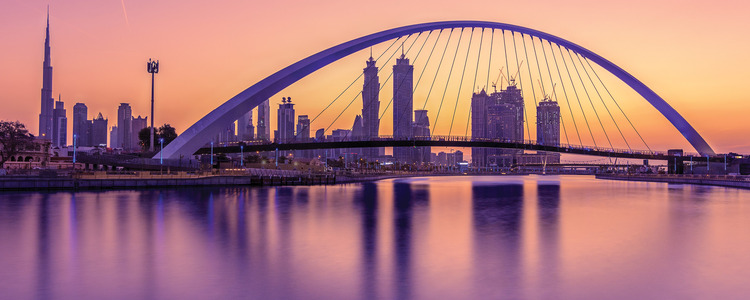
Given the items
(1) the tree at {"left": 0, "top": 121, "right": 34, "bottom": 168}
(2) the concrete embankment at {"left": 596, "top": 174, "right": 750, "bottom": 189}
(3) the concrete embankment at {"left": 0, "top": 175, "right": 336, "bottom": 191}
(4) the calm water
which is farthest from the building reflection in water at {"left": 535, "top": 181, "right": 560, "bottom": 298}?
(1) the tree at {"left": 0, "top": 121, "right": 34, "bottom": 168}

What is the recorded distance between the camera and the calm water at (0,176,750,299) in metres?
9.73

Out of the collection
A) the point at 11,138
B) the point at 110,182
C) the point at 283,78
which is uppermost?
the point at 283,78

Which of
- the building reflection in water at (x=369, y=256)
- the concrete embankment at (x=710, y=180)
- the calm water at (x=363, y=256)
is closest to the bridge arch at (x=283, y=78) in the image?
the concrete embankment at (x=710, y=180)

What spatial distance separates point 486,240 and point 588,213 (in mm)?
13411

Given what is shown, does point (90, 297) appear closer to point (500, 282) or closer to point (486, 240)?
point (500, 282)

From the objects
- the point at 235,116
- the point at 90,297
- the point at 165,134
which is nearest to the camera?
the point at 90,297

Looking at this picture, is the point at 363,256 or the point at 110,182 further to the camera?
the point at 110,182

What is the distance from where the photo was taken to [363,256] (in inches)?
528

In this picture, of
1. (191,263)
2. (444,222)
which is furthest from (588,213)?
(191,263)

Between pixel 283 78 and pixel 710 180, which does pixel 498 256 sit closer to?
pixel 283 78

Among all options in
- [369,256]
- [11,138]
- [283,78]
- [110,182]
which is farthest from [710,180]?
[11,138]

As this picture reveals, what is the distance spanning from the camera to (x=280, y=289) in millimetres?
9594

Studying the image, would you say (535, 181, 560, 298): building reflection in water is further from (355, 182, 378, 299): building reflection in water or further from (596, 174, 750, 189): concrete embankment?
(596, 174, 750, 189): concrete embankment

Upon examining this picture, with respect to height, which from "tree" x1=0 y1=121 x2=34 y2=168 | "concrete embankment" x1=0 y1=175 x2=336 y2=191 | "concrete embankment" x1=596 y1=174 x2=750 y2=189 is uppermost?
"tree" x1=0 y1=121 x2=34 y2=168
